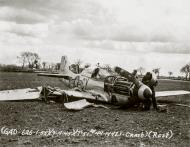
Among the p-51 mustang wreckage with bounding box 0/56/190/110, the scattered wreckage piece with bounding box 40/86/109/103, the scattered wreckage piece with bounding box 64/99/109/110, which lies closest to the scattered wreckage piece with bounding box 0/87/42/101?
the p-51 mustang wreckage with bounding box 0/56/190/110

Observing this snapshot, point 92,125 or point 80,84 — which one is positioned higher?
point 80,84

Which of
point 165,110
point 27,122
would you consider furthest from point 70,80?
point 27,122

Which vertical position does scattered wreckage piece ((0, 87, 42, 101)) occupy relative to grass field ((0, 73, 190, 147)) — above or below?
above

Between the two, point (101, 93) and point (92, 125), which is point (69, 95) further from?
point (92, 125)

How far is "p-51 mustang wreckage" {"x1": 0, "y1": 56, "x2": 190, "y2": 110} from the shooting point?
31.9 ft

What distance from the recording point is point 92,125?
7.60 m

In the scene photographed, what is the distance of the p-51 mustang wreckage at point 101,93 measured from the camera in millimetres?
9719

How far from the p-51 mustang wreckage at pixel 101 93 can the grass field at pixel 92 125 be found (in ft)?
1.41

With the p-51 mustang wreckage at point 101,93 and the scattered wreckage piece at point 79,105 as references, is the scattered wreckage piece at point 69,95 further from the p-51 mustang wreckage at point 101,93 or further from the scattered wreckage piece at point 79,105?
the scattered wreckage piece at point 79,105

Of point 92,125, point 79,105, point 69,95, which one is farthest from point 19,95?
point 92,125

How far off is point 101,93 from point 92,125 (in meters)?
3.39

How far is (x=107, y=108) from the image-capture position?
33.6 feet

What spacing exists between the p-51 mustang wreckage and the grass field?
0.43m

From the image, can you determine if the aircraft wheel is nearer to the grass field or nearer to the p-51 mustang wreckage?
the p-51 mustang wreckage
